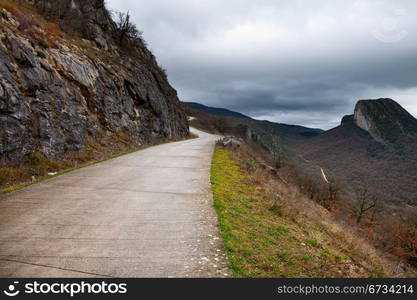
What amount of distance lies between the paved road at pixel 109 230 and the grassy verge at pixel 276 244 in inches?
15.9

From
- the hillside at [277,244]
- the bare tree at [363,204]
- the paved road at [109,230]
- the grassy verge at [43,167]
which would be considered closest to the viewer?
the paved road at [109,230]

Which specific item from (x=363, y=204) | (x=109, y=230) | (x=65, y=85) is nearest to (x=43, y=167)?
(x=65, y=85)

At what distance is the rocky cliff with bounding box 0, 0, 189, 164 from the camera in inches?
479

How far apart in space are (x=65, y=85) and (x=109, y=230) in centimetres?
1309

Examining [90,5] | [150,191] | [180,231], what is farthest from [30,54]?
[90,5]

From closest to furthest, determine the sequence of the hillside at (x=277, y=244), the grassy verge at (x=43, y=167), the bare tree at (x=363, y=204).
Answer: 1. the hillside at (x=277, y=244)
2. the grassy verge at (x=43, y=167)
3. the bare tree at (x=363, y=204)

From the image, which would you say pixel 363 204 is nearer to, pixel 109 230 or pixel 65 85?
pixel 65 85

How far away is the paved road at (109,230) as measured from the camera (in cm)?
471

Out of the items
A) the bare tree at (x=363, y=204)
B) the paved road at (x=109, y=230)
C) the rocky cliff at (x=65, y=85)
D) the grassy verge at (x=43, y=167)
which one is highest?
the rocky cliff at (x=65, y=85)

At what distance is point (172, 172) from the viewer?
13961mm

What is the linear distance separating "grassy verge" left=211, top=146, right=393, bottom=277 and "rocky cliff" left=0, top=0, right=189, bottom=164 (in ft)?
27.9

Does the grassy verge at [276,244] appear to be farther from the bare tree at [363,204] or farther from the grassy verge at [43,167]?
the bare tree at [363,204]

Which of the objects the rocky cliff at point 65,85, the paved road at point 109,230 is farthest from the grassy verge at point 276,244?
the rocky cliff at point 65,85

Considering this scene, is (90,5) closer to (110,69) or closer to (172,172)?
(110,69)
